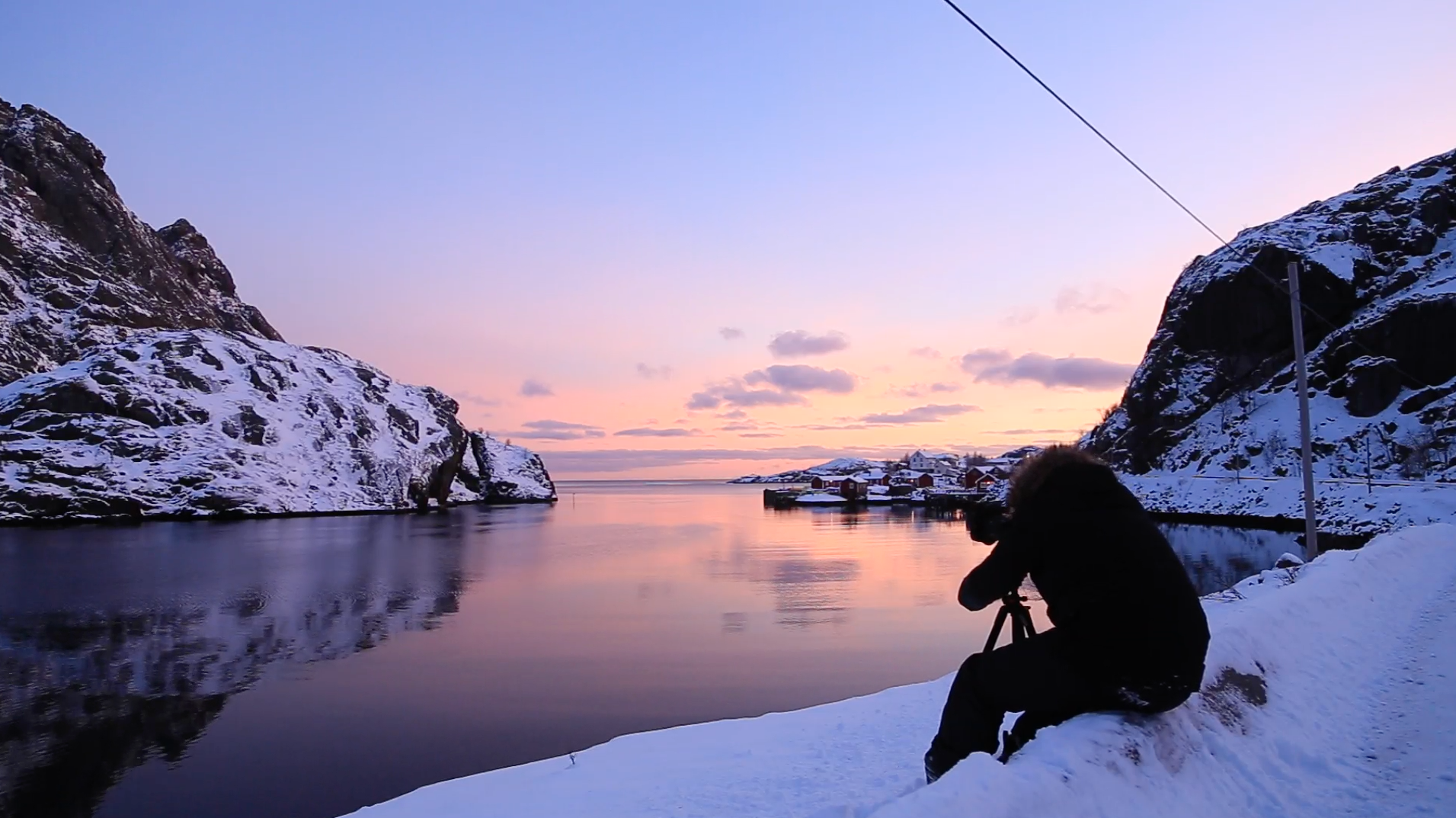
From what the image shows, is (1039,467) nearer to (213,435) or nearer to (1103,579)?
(1103,579)

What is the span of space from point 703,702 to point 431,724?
13.6 feet

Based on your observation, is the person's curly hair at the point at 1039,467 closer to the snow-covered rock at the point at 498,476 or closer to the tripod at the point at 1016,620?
the tripod at the point at 1016,620

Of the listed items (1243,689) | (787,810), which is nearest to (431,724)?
(787,810)

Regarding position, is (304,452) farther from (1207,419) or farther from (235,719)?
(1207,419)

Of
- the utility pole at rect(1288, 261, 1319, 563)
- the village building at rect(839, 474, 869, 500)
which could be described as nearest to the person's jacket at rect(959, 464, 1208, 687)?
the utility pole at rect(1288, 261, 1319, 563)

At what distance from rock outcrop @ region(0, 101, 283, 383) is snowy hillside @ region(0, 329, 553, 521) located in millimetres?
32871

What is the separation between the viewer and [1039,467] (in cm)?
431

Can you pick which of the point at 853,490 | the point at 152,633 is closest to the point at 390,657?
the point at 152,633

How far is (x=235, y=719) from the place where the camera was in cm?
1335

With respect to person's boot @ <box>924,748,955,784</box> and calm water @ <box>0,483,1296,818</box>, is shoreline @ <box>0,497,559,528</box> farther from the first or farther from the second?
person's boot @ <box>924,748,955,784</box>

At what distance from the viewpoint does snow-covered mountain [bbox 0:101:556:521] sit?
76.3 metres

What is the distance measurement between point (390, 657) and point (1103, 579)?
17265mm

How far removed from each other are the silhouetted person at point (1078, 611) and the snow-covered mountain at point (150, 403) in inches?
3444

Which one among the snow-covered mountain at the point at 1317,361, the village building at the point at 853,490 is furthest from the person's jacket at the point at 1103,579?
the village building at the point at 853,490
